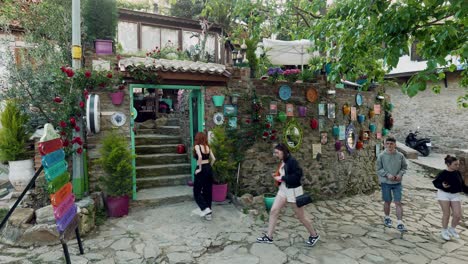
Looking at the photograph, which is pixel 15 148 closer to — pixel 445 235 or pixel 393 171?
pixel 393 171

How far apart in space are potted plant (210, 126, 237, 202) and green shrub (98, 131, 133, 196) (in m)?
1.73

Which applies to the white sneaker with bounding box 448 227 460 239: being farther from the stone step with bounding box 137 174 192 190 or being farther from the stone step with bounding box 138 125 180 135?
the stone step with bounding box 138 125 180 135

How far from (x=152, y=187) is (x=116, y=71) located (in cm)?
266

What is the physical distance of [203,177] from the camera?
521 cm

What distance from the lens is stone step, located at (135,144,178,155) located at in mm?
7282

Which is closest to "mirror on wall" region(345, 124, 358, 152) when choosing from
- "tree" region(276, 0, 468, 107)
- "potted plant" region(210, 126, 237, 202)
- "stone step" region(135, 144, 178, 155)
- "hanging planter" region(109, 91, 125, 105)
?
"tree" region(276, 0, 468, 107)

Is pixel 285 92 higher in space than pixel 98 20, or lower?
lower

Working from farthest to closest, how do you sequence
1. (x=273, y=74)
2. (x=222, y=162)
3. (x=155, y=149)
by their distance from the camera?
1. (x=155, y=149)
2. (x=273, y=74)
3. (x=222, y=162)

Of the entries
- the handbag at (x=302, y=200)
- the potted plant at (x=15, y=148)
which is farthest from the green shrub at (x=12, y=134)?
the handbag at (x=302, y=200)

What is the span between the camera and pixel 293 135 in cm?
700

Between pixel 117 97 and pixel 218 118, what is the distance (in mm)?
2106

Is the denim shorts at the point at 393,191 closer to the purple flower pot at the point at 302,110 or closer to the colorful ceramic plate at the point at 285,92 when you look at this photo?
the purple flower pot at the point at 302,110

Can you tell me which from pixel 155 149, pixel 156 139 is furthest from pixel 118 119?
pixel 156 139

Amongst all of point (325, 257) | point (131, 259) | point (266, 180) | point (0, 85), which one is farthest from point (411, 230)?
point (0, 85)
